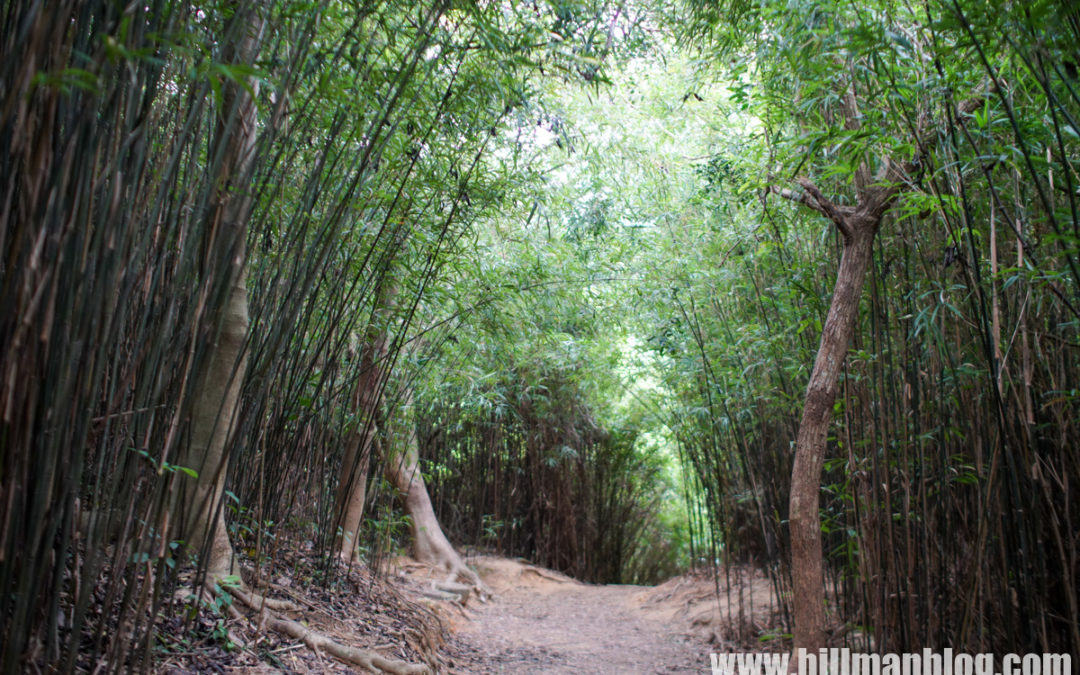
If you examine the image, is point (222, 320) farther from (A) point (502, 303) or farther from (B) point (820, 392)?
(A) point (502, 303)

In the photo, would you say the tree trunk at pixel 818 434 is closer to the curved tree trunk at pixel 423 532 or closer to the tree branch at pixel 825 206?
the tree branch at pixel 825 206

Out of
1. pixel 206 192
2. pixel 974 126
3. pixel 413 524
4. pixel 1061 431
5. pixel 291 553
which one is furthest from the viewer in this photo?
pixel 413 524

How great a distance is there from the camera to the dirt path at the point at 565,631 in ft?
10.8

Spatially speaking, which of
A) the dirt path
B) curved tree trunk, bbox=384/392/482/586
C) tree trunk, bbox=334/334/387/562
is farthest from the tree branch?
curved tree trunk, bbox=384/392/482/586

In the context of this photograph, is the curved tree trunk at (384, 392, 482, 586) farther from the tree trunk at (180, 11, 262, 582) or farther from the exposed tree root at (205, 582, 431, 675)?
the tree trunk at (180, 11, 262, 582)

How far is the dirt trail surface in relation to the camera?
3.32m

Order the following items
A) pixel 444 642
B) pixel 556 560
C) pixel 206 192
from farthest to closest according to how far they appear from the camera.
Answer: pixel 556 560, pixel 444 642, pixel 206 192

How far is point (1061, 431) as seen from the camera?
175 cm

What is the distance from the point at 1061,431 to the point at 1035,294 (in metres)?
0.40

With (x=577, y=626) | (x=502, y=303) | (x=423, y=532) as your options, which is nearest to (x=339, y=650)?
(x=502, y=303)

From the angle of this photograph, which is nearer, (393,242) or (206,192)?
(206,192)

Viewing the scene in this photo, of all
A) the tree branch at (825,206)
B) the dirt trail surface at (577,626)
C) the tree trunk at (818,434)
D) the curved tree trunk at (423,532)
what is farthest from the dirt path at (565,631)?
the tree branch at (825,206)

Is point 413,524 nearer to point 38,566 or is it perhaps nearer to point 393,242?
point 393,242

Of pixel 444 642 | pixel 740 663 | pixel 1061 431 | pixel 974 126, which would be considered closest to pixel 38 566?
pixel 1061 431
